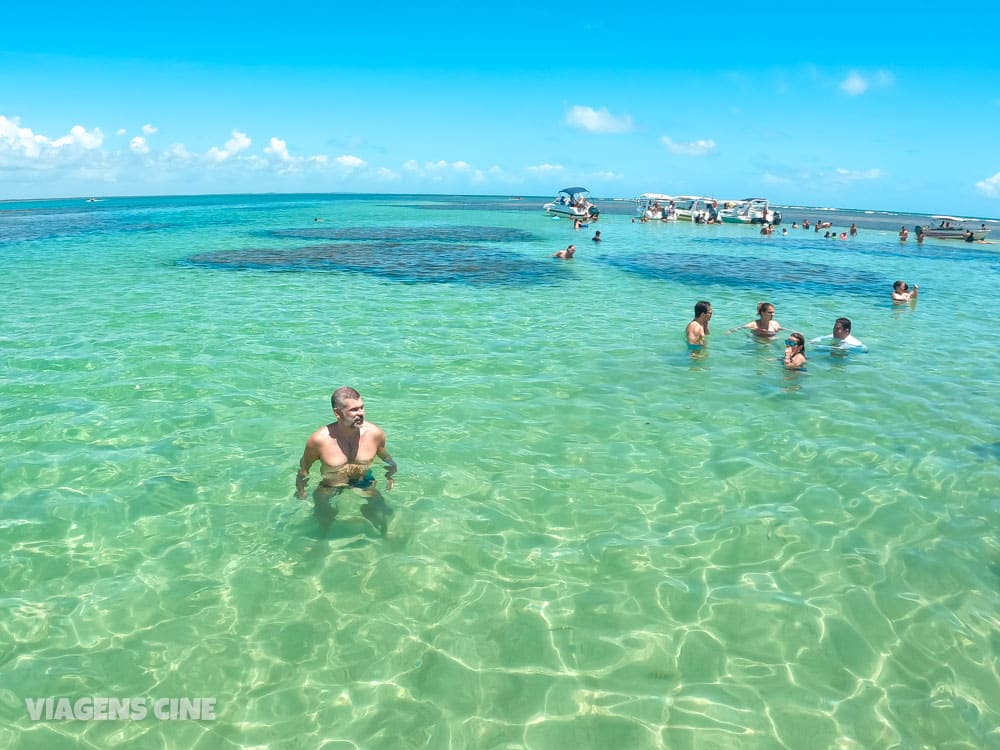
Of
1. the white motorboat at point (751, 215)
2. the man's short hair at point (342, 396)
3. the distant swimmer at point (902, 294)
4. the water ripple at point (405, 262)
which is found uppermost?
the white motorboat at point (751, 215)

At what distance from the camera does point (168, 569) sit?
5.74 meters

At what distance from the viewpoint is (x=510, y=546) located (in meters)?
6.21

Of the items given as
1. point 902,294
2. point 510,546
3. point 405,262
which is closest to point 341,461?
point 510,546

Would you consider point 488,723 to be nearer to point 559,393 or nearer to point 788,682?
point 788,682

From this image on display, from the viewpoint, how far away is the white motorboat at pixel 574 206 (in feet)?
210

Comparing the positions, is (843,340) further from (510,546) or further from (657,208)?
(657,208)

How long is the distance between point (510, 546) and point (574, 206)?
64.6m

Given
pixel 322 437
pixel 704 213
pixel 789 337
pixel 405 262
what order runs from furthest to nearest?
pixel 704 213, pixel 405 262, pixel 789 337, pixel 322 437

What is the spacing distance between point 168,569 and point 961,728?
22.3 ft

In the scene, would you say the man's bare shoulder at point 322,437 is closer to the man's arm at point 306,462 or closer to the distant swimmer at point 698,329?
the man's arm at point 306,462

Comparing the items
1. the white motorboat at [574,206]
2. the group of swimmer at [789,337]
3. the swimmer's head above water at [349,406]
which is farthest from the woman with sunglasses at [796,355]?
the white motorboat at [574,206]

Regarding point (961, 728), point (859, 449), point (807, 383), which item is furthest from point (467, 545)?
point (807, 383)

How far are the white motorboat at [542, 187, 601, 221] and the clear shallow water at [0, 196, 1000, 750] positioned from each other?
52.7m

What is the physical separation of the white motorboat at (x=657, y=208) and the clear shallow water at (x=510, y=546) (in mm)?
52009
